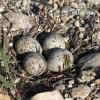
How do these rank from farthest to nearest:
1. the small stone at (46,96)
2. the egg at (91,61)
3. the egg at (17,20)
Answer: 1. the egg at (17,20)
2. the egg at (91,61)
3. the small stone at (46,96)

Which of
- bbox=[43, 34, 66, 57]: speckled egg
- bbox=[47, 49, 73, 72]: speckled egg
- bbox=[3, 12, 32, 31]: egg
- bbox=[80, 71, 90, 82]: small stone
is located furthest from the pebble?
bbox=[3, 12, 32, 31]: egg

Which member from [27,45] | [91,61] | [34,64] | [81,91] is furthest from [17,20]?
[81,91]

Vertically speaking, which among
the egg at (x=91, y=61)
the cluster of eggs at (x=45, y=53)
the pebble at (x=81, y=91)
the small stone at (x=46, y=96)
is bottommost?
the pebble at (x=81, y=91)

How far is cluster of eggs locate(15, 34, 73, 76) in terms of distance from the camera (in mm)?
3049

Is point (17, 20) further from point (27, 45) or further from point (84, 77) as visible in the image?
point (84, 77)

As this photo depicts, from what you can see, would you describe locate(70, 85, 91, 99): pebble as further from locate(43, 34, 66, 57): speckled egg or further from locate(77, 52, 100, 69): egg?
locate(43, 34, 66, 57): speckled egg

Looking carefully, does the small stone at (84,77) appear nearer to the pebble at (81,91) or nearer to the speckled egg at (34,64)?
the pebble at (81,91)

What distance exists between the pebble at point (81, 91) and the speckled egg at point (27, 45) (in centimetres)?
55

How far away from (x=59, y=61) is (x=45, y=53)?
253 mm

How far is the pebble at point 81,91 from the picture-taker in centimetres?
285

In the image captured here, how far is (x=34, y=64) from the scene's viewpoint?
3.03m

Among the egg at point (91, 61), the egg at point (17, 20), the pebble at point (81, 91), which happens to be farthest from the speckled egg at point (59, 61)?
the egg at point (17, 20)

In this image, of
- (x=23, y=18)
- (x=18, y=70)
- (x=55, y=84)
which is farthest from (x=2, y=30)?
(x=55, y=84)

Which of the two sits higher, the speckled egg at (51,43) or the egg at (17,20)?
the egg at (17,20)
